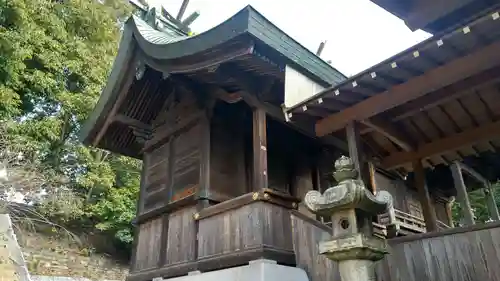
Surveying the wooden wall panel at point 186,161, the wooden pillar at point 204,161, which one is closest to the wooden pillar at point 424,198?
the wooden pillar at point 204,161

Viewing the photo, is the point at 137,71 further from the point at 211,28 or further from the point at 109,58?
the point at 109,58

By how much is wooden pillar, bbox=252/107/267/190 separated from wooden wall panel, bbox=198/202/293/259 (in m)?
0.38

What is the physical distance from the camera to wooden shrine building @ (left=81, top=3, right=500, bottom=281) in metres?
3.92

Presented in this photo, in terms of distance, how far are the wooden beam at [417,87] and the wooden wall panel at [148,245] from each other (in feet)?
12.3

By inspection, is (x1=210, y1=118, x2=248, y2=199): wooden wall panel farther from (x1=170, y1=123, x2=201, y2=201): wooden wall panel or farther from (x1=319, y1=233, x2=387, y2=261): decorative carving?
(x1=319, y1=233, x2=387, y2=261): decorative carving

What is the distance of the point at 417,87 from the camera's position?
158 inches

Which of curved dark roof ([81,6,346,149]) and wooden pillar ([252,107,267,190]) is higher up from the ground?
curved dark roof ([81,6,346,149])

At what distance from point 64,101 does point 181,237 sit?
11.4m

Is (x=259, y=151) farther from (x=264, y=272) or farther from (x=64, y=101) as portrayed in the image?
(x=64, y=101)

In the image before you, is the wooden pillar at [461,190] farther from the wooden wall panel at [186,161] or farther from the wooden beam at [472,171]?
the wooden wall panel at [186,161]

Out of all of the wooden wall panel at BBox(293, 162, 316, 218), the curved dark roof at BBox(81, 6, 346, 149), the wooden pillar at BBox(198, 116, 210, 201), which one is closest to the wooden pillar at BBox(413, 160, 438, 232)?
the curved dark roof at BBox(81, 6, 346, 149)

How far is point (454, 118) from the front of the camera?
510cm

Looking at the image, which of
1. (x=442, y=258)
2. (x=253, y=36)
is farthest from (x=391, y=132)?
(x=253, y=36)

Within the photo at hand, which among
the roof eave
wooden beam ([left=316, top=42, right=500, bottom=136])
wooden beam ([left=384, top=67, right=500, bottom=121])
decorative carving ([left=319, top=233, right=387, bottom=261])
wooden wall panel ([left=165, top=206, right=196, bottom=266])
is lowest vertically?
decorative carving ([left=319, top=233, right=387, bottom=261])
